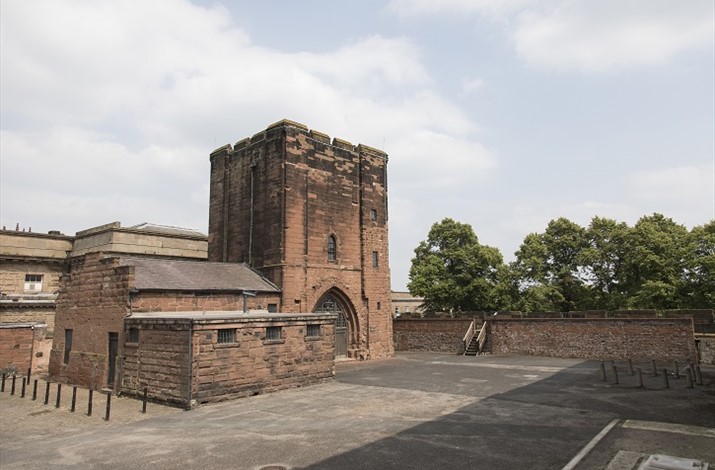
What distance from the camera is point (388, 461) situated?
9094mm

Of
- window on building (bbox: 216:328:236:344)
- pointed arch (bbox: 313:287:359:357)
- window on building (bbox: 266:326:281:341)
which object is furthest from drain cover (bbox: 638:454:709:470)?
pointed arch (bbox: 313:287:359:357)

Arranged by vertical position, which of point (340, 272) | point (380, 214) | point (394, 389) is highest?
point (380, 214)

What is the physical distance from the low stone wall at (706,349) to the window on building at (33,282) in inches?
1680

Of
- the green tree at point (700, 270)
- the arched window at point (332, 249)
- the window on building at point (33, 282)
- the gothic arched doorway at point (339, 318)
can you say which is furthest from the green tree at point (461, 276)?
the window on building at point (33, 282)

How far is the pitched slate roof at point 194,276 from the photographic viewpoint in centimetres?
2066

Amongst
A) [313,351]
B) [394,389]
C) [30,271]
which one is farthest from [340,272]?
[30,271]

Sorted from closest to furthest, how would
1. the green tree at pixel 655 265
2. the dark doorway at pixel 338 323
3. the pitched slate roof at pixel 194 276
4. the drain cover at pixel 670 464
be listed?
the drain cover at pixel 670 464
the pitched slate roof at pixel 194 276
the dark doorway at pixel 338 323
the green tree at pixel 655 265

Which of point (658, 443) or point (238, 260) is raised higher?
point (238, 260)

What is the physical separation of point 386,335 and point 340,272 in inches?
232

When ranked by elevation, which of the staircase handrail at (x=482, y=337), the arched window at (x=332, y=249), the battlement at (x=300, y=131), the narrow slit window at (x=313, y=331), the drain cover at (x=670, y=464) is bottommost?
the drain cover at (x=670, y=464)

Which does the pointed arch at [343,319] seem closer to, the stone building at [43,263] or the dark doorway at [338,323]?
the dark doorway at [338,323]

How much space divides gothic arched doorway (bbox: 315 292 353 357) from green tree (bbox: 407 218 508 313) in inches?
578

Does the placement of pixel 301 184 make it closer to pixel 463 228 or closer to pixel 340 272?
pixel 340 272

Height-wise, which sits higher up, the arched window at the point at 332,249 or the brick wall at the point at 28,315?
the arched window at the point at 332,249
